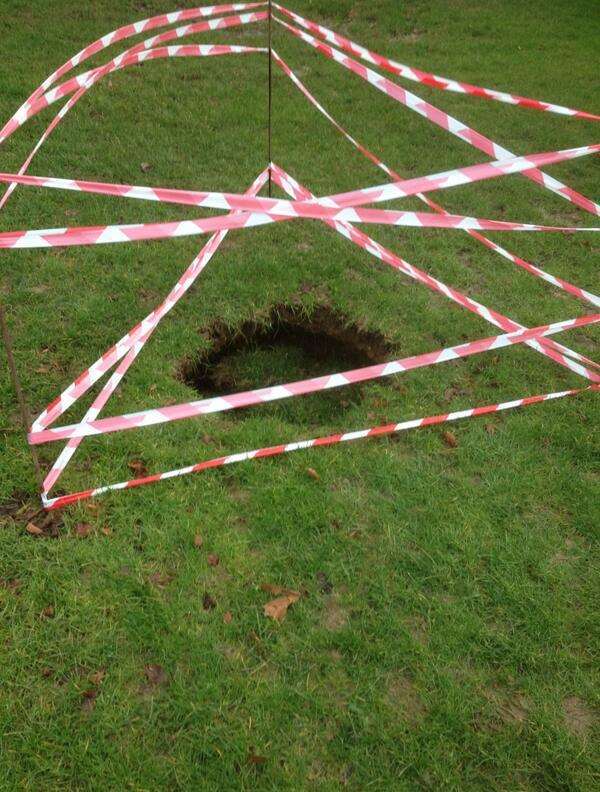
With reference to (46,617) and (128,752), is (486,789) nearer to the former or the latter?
(128,752)

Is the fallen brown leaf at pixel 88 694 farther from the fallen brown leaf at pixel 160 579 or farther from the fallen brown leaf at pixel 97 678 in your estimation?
the fallen brown leaf at pixel 160 579

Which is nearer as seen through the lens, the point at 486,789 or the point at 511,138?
the point at 486,789

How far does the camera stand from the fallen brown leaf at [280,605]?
2.74m

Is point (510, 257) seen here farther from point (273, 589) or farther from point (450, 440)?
point (273, 589)

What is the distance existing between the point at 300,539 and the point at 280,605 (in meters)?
0.34

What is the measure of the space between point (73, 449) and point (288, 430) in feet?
3.51

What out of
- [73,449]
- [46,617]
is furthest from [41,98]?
[46,617]

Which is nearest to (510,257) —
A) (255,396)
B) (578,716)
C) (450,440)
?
(450,440)

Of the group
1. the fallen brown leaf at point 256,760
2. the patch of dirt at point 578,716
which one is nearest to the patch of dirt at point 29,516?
the fallen brown leaf at point 256,760

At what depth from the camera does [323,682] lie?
2564 millimetres

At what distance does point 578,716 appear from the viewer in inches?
100

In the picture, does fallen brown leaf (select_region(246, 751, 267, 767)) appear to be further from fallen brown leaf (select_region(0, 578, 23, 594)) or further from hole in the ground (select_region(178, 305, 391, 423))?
hole in the ground (select_region(178, 305, 391, 423))

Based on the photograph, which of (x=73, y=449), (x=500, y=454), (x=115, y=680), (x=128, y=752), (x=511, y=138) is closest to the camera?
(x=128, y=752)

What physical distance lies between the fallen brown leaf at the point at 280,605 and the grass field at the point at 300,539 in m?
0.04
